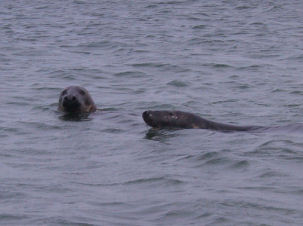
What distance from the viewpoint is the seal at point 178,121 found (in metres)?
11.5

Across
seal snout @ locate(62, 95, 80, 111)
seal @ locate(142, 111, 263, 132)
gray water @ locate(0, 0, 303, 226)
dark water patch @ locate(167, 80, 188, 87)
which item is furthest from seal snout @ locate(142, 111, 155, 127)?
dark water patch @ locate(167, 80, 188, 87)

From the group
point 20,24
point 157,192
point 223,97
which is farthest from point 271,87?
point 20,24

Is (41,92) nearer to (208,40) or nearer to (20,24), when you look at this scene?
(208,40)

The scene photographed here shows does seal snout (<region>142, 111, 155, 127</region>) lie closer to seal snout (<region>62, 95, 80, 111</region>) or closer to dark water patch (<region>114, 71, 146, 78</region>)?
seal snout (<region>62, 95, 80, 111</region>)

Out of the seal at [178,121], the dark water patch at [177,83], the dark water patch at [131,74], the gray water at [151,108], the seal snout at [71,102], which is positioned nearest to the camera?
the gray water at [151,108]

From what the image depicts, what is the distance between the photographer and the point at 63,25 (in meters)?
24.9

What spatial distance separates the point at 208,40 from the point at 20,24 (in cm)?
650

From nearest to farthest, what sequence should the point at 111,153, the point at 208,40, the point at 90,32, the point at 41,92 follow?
1. the point at 111,153
2. the point at 41,92
3. the point at 208,40
4. the point at 90,32

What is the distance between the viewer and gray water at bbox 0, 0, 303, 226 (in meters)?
7.65

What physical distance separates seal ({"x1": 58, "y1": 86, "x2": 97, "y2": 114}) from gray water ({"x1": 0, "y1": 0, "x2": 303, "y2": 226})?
235mm

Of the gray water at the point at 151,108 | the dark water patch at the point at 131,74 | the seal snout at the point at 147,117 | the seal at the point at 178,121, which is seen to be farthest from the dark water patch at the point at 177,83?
the seal snout at the point at 147,117

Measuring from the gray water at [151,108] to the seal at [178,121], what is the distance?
7.0 inches

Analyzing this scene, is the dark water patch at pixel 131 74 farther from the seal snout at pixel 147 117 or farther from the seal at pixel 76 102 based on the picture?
the seal snout at pixel 147 117

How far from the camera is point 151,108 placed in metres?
13.7
